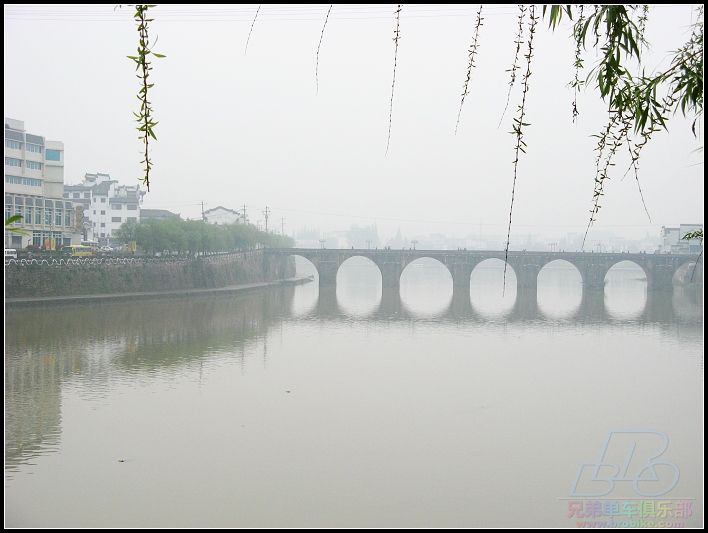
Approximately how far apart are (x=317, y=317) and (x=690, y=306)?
71.3ft

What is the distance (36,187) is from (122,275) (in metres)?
7.67

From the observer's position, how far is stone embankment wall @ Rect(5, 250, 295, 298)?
2812cm

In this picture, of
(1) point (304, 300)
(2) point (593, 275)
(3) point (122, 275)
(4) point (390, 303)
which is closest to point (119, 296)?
(3) point (122, 275)

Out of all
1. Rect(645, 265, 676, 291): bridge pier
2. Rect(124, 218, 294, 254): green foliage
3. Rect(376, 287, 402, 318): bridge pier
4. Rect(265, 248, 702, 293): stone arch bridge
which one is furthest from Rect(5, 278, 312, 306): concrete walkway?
Rect(645, 265, 676, 291): bridge pier

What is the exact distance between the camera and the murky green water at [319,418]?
9.62 m

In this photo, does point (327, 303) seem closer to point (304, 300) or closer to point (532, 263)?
point (304, 300)

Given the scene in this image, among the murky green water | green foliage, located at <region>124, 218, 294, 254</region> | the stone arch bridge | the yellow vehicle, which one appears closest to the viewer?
the murky green water

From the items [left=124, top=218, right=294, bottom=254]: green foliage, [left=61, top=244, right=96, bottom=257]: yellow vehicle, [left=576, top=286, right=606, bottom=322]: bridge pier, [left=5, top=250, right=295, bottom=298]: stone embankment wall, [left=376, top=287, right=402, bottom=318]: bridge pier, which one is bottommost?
[left=376, top=287, right=402, bottom=318]: bridge pier

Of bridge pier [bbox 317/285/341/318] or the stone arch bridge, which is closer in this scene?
bridge pier [bbox 317/285/341/318]

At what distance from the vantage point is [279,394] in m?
15.9

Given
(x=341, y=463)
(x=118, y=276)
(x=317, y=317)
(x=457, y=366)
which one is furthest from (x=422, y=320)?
(x=341, y=463)

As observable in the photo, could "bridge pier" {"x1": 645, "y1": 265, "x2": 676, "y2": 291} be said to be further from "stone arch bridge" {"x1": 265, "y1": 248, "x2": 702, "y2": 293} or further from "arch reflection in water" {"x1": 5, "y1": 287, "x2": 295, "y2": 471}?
A: "arch reflection in water" {"x1": 5, "y1": 287, "x2": 295, "y2": 471}

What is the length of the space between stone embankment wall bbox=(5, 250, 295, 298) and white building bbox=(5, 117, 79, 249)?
13.6 ft

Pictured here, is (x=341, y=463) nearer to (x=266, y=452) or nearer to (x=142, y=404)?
(x=266, y=452)
